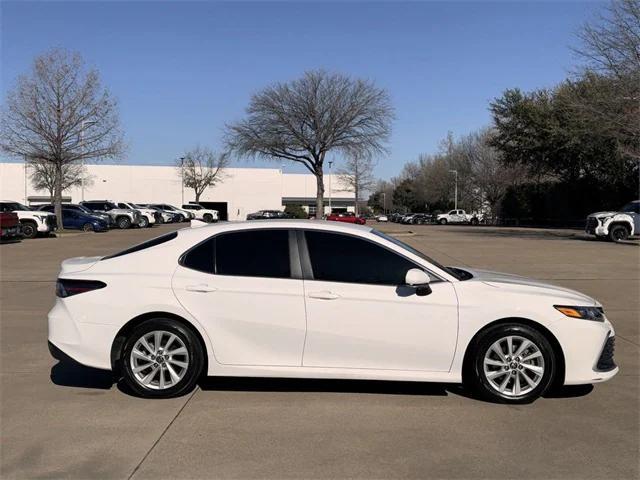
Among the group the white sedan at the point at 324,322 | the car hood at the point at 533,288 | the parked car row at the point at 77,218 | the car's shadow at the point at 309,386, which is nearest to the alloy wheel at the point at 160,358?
the white sedan at the point at 324,322

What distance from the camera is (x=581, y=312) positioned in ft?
17.2

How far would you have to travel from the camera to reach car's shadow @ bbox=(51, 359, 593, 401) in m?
5.54

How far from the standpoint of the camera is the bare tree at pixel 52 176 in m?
62.8

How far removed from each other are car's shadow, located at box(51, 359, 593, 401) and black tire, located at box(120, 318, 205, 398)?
0.97ft

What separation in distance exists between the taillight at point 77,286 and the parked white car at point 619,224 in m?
26.9

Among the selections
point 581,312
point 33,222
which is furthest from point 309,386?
point 33,222

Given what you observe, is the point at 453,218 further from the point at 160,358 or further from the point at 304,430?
the point at 304,430

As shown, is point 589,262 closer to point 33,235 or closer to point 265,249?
point 265,249

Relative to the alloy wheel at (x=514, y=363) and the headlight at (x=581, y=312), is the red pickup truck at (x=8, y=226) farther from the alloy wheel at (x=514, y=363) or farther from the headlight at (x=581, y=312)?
the headlight at (x=581, y=312)

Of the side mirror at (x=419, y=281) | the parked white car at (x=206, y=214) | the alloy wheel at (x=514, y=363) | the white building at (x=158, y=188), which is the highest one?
the white building at (x=158, y=188)

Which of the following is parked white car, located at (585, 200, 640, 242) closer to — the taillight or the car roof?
the car roof

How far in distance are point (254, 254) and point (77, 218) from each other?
33.0 metres

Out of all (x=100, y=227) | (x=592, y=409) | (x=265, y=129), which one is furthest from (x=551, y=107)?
(x=592, y=409)

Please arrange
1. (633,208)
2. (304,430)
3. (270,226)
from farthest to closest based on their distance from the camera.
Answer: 1. (633,208)
2. (270,226)
3. (304,430)
